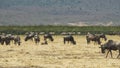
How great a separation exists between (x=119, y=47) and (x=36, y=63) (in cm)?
750

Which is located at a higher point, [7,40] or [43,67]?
[43,67]

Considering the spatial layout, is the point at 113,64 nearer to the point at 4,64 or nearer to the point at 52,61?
the point at 52,61

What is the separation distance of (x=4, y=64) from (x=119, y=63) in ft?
29.0

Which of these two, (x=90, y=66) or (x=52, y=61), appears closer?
(x=90, y=66)

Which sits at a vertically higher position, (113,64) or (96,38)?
(113,64)

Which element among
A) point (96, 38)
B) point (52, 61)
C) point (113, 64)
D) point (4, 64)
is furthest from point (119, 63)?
point (96, 38)

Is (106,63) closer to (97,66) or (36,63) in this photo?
(97,66)

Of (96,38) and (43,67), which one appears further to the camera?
(96,38)

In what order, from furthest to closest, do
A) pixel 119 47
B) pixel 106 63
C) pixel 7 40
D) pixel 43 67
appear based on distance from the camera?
pixel 7 40
pixel 119 47
pixel 106 63
pixel 43 67

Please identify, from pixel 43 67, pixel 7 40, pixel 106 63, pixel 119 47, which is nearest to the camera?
pixel 43 67

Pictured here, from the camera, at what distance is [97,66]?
2889cm

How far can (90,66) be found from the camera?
28969 mm

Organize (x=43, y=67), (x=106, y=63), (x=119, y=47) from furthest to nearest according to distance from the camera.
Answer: (x=119, y=47)
(x=106, y=63)
(x=43, y=67)

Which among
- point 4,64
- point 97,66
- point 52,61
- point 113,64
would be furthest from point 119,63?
point 4,64
